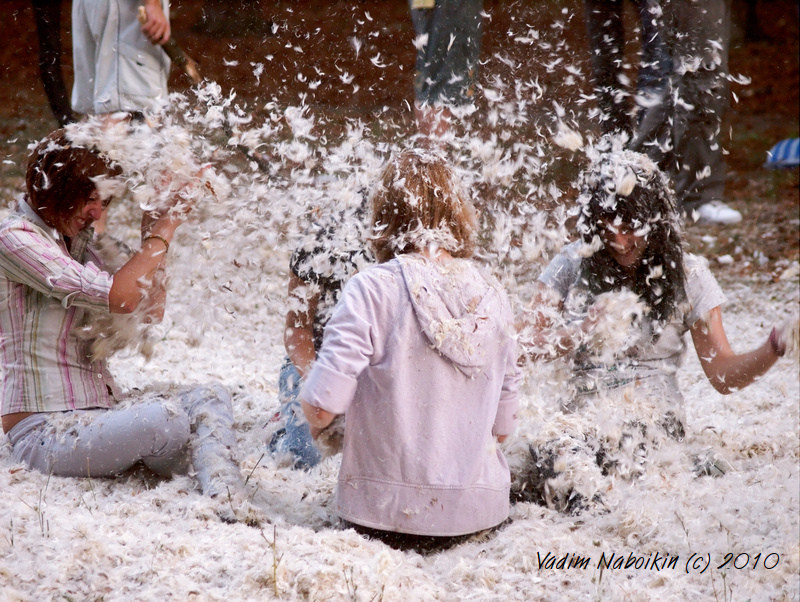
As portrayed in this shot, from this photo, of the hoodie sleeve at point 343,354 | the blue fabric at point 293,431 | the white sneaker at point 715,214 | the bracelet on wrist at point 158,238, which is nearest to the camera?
the hoodie sleeve at point 343,354

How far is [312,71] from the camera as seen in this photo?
3.65 m

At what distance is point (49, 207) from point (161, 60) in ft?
5.66

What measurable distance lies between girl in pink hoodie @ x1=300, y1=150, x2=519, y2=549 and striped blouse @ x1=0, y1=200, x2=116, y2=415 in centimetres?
83

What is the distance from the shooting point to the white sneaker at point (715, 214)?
18.3 ft

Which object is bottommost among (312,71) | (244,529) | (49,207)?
(244,529)

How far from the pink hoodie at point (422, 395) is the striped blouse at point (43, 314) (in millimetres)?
843

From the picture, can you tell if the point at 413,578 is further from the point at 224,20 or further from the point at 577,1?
the point at 577,1

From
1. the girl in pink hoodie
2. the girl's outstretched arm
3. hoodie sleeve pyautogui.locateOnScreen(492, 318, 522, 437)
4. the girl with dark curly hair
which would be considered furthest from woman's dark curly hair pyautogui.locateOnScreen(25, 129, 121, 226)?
the girl's outstretched arm

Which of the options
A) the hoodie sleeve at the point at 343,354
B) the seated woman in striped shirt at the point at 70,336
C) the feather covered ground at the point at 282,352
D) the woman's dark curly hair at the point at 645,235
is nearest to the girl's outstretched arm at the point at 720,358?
the woman's dark curly hair at the point at 645,235

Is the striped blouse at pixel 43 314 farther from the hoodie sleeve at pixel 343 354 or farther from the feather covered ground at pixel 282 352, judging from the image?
the hoodie sleeve at pixel 343 354

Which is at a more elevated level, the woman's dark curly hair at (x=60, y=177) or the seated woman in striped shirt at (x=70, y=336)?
the woman's dark curly hair at (x=60, y=177)

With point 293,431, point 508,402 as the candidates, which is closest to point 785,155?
point 293,431

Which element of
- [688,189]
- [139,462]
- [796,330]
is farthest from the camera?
[688,189]

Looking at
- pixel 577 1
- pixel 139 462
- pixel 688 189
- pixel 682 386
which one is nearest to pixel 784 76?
pixel 688 189
